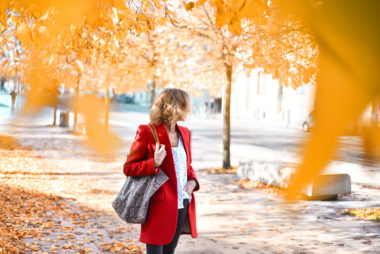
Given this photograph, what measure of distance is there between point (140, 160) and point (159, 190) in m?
0.28

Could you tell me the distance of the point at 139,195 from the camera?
3609mm

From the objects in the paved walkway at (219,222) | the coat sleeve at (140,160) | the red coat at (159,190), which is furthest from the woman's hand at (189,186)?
the paved walkway at (219,222)

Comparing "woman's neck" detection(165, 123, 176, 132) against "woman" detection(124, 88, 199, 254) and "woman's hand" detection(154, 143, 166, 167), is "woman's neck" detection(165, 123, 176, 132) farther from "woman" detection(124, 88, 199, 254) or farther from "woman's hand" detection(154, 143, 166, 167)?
"woman's hand" detection(154, 143, 166, 167)

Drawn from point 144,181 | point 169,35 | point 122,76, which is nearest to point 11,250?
point 144,181

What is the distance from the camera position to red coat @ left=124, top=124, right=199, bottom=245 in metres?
3.58

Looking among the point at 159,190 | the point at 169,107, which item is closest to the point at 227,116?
the point at 169,107

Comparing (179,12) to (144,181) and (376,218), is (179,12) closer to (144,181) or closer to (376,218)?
(376,218)

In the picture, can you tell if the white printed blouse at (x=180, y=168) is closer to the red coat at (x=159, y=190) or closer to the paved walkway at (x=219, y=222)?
the red coat at (x=159, y=190)

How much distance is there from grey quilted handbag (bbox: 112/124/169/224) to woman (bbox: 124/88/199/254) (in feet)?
0.21

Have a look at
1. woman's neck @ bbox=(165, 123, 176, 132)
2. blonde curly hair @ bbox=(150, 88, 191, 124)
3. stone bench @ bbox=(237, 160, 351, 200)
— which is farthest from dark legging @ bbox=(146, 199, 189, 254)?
stone bench @ bbox=(237, 160, 351, 200)

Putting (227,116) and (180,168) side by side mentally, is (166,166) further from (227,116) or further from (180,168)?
(227,116)

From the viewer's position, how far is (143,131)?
3.64m

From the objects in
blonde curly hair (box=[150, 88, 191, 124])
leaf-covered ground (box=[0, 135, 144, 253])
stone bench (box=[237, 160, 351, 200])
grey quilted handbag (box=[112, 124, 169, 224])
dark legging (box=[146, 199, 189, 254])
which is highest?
blonde curly hair (box=[150, 88, 191, 124])

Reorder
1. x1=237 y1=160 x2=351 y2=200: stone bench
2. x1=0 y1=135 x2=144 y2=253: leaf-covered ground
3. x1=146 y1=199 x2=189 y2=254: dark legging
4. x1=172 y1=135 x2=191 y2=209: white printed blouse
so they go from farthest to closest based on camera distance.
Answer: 1. x1=237 y1=160 x2=351 y2=200: stone bench
2. x1=0 y1=135 x2=144 y2=253: leaf-covered ground
3. x1=172 y1=135 x2=191 y2=209: white printed blouse
4. x1=146 y1=199 x2=189 y2=254: dark legging
